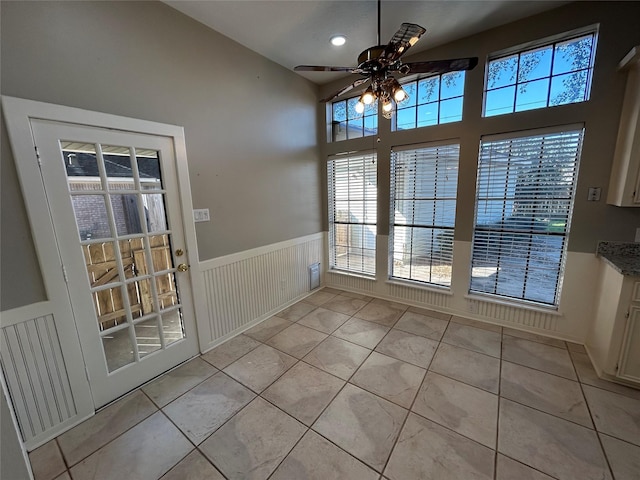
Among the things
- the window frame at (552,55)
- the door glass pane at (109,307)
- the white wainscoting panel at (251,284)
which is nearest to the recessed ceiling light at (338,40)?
the window frame at (552,55)

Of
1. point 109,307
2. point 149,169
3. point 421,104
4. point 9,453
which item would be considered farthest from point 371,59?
point 9,453

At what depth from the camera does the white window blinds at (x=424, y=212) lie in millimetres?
3029

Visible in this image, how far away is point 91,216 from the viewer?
1.80m

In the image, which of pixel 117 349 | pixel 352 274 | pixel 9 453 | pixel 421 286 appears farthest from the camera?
pixel 352 274

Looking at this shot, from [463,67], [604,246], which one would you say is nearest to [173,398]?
[463,67]

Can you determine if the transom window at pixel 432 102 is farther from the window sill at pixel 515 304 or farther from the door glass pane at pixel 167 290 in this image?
the door glass pane at pixel 167 290

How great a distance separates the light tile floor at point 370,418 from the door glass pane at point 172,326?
11.7 inches

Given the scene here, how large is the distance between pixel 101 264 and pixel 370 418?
2.27m

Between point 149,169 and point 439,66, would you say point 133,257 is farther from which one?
point 439,66

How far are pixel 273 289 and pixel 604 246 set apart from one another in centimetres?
345

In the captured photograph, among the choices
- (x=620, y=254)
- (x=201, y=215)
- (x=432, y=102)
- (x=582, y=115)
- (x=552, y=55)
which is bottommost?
(x=620, y=254)

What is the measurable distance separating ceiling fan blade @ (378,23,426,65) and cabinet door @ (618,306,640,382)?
2.52 meters

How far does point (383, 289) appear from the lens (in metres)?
3.71

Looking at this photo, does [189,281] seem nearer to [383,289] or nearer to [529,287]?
[383,289]
